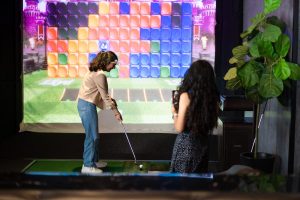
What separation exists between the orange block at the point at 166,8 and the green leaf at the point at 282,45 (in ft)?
12.0

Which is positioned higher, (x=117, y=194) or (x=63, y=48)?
(x=63, y=48)

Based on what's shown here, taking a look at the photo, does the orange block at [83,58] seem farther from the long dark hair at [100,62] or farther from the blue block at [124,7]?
the long dark hair at [100,62]

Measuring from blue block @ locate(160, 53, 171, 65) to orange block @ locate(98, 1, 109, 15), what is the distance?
1126 mm

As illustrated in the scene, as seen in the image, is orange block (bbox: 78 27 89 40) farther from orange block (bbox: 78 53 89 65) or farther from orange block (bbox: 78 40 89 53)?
orange block (bbox: 78 53 89 65)

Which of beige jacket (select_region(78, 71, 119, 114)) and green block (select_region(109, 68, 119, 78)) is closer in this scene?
beige jacket (select_region(78, 71, 119, 114))

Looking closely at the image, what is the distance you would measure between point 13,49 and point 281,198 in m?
6.48

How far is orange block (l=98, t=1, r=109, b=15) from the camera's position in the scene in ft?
24.5

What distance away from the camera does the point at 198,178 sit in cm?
176

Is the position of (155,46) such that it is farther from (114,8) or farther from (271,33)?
(271,33)

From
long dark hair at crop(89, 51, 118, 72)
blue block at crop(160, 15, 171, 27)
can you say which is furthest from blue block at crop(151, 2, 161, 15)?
long dark hair at crop(89, 51, 118, 72)

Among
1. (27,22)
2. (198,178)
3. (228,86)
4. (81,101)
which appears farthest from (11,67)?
(198,178)

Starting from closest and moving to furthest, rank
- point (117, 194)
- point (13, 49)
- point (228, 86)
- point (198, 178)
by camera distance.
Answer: point (117, 194) → point (198, 178) → point (228, 86) → point (13, 49)

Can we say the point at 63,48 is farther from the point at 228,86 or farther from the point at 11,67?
the point at 228,86

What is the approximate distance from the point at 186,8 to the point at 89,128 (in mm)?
3096
